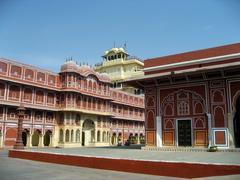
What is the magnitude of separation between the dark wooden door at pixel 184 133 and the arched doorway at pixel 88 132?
24.3 m

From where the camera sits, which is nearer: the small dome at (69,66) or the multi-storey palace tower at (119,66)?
the small dome at (69,66)

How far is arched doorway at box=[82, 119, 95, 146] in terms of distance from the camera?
43.3m

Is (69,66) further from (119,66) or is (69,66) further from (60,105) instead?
(119,66)

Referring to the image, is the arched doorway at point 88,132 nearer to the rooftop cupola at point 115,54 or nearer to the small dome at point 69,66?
the small dome at point 69,66

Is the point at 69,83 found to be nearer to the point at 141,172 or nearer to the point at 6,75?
the point at 6,75

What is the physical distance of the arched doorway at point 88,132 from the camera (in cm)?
4331

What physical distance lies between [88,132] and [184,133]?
2525 centimetres

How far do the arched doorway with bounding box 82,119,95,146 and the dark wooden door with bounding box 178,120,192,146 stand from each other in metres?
24.3

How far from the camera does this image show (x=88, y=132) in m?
44.2

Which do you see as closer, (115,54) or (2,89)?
(2,89)

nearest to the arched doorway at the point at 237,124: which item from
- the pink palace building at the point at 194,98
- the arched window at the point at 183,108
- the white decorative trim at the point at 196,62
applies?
the pink palace building at the point at 194,98

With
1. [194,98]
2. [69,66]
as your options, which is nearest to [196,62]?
[194,98]

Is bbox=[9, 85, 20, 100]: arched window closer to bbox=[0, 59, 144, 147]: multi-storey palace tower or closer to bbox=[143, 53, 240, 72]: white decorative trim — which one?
bbox=[0, 59, 144, 147]: multi-storey palace tower

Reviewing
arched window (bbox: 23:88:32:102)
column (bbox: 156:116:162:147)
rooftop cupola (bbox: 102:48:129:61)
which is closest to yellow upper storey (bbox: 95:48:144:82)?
rooftop cupola (bbox: 102:48:129:61)
